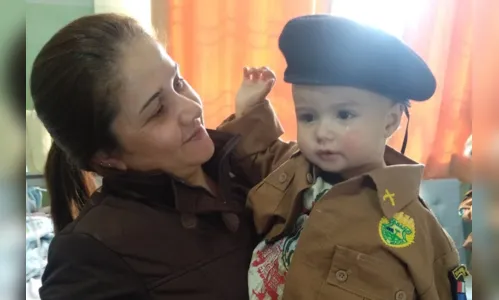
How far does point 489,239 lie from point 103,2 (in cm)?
A: 187

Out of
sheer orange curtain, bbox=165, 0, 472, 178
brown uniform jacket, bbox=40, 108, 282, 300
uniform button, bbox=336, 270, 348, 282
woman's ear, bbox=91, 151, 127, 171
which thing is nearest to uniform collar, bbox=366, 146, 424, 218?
uniform button, bbox=336, 270, 348, 282

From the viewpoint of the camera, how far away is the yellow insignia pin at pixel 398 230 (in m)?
0.80

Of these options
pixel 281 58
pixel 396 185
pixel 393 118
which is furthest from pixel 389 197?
pixel 281 58

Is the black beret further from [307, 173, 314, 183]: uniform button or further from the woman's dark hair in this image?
the woman's dark hair

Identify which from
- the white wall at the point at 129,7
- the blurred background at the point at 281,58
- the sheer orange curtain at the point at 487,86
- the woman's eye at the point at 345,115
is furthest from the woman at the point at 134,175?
the white wall at the point at 129,7

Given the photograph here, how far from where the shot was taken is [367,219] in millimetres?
825

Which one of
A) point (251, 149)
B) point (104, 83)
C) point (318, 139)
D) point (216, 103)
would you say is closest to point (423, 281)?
point (318, 139)

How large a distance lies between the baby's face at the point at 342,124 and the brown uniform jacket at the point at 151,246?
19 centimetres

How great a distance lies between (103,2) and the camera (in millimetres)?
2008

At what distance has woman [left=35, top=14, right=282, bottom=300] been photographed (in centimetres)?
85

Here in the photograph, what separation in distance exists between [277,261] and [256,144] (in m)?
0.26

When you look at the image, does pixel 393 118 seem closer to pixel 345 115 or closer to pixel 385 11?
pixel 345 115

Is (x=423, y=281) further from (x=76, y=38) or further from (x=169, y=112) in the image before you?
(x=76, y=38)

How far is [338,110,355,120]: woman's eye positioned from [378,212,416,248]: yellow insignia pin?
0.15m
